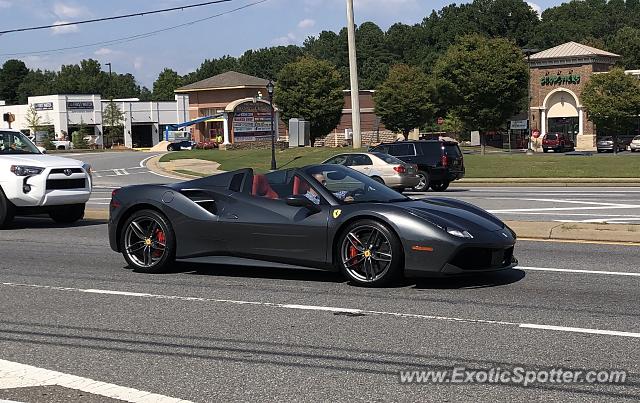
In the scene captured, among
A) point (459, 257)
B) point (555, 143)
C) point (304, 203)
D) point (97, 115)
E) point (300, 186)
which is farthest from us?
point (97, 115)

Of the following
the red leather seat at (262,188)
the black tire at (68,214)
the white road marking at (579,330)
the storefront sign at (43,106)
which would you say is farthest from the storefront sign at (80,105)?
the white road marking at (579,330)

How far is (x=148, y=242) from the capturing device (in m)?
9.85

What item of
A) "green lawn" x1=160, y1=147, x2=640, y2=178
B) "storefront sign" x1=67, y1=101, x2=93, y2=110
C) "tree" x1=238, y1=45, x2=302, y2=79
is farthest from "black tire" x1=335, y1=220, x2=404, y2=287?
"tree" x1=238, y1=45, x2=302, y2=79

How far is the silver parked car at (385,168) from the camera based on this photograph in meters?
24.0

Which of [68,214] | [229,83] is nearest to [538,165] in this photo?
[68,214]

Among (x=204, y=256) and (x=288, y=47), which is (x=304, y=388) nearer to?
(x=204, y=256)

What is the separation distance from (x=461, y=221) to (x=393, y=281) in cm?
93

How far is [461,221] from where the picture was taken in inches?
333

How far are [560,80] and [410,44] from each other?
226 feet

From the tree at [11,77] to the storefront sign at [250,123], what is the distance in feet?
391

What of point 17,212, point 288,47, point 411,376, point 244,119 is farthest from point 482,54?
point 288,47

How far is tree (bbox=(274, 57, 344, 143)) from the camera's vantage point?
57906 mm

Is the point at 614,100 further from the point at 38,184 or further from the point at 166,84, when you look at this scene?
the point at 166,84

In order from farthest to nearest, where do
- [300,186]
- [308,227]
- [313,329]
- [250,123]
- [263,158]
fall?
[250,123], [263,158], [300,186], [308,227], [313,329]
